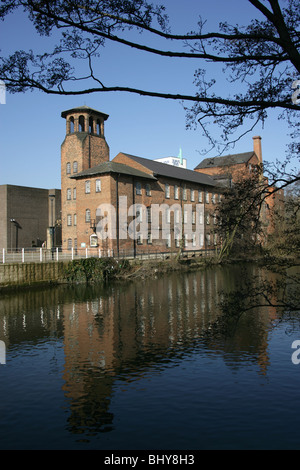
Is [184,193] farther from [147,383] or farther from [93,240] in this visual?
[147,383]

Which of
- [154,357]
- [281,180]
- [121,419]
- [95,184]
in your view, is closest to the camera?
[281,180]

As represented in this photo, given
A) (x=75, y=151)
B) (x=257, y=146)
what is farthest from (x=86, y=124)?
(x=257, y=146)

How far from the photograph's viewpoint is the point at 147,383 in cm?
801

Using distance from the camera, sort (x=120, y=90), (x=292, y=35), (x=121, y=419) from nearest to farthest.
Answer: (x=120, y=90), (x=292, y=35), (x=121, y=419)

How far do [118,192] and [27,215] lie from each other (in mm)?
15718

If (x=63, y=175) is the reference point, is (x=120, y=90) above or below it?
below

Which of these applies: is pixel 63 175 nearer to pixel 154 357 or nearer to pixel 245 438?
pixel 154 357

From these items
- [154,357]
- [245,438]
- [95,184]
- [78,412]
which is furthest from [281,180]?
[95,184]

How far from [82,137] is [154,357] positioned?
3256 centimetres

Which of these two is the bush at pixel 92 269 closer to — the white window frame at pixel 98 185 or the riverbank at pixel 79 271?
the riverbank at pixel 79 271

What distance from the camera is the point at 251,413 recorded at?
21.6 feet

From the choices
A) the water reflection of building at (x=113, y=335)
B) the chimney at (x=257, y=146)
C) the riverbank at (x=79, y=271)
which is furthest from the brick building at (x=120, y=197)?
the water reflection of building at (x=113, y=335)

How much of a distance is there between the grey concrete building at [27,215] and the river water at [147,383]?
30.4m

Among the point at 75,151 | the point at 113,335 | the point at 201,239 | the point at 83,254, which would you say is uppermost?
Result: the point at 75,151
